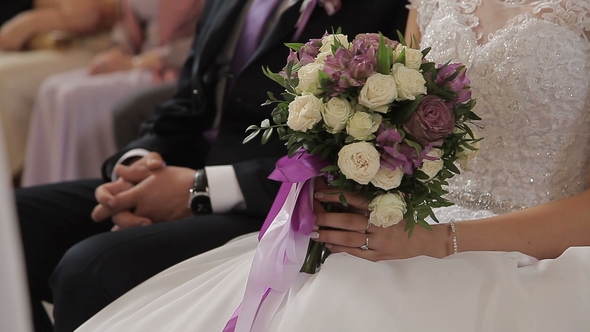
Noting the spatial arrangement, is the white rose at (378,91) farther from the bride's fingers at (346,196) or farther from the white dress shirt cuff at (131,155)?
the white dress shirt cuff at (131,155)

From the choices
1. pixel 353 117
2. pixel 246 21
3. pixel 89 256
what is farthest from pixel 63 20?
pixel 353 117

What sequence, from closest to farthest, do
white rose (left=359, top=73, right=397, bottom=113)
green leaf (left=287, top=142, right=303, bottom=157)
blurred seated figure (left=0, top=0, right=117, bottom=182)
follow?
white rose (left=359, top=73, right=397, bottom=113), green leaf (left=287, top=142, right=303, bottom=157), blurred seated figure (left=0, top=0, right=117, bottom=182)

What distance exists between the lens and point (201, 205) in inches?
60.7

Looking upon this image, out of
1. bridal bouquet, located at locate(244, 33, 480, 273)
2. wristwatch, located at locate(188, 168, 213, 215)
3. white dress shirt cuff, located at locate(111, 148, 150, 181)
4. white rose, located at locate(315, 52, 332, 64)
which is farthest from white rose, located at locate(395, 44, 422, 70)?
white dress shirt cuff, located at locate(111, 148, 150, 181)

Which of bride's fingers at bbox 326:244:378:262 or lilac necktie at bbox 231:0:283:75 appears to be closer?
bride's fingers at bbox 326:244:378:262

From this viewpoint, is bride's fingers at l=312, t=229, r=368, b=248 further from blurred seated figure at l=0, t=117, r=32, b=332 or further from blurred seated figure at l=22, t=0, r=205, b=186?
blurred seated figure at l=22, t=0, r=205, b=186

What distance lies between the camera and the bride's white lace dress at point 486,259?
0.98 m

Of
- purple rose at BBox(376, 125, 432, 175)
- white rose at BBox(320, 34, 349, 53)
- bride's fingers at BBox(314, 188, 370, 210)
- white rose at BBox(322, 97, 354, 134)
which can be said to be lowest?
bride's fingers at BBox(314, 188, 370, 210)

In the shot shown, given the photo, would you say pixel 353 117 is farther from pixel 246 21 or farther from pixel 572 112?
pixel 246 21

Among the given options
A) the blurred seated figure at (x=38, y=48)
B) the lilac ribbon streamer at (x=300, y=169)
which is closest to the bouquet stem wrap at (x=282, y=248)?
the lilac ribbon streamer at (x=300, y=169)

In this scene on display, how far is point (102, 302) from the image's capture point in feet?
4.40

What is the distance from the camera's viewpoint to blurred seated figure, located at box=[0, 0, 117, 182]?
10.2 feet

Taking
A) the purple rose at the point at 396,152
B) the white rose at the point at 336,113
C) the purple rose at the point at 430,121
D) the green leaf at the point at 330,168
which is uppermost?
the white rose at the point at 336,113

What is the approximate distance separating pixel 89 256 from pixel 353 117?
68 cm
